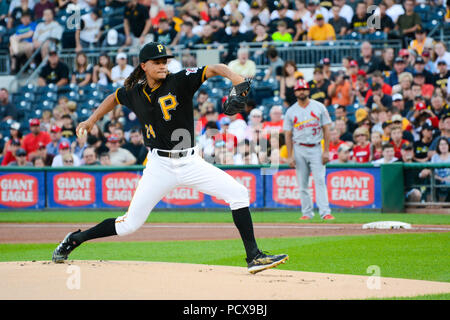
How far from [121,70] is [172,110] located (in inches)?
529

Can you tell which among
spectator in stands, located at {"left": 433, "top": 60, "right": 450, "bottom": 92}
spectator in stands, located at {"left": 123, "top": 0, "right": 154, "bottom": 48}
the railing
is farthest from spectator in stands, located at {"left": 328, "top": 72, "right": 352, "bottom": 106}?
spectator in stands, located at {"left": 123, "top": 0, "right": 154, "bottom": 48}

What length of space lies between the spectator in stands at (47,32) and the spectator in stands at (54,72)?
88cm

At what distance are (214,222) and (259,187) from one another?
2.19 metres

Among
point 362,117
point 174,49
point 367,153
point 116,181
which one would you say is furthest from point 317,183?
point 174,49

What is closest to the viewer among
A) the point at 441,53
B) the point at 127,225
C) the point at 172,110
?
the point at 172,110

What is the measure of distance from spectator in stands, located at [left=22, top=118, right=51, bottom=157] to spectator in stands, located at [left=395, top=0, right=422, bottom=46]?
8891mm

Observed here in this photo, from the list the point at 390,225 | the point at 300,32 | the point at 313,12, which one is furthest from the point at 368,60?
the point at 390,225

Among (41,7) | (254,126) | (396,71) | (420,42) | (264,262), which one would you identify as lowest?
(264,262)

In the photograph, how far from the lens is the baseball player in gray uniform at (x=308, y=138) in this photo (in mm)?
13031

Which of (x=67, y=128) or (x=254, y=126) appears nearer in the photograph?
(x=254, y=126)

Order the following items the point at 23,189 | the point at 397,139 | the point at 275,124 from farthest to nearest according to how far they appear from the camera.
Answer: the point at 23,189 < the point at 275,124 < the point at 397,139

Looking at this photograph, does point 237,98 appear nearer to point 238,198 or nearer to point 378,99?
point 238,198

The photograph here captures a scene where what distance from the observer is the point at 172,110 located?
7.25 m

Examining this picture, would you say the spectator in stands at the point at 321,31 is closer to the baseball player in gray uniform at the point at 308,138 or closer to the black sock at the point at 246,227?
the baseball player in gray uniform at the point at 308,138
